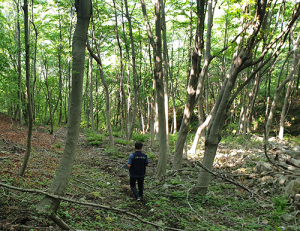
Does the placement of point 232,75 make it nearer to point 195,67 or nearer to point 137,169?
point 195,67

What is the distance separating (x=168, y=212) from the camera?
189 inches

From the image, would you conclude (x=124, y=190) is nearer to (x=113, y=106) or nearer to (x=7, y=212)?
(x=7, y=212)

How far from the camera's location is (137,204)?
5125 mm

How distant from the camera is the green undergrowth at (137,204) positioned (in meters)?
3.71

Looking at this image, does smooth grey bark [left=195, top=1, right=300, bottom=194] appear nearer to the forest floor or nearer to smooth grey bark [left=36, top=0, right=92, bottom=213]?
the forest floor

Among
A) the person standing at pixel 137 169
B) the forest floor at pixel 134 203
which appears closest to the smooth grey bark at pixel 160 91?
the forest floor at pixel 134 203

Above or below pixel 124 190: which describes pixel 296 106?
above

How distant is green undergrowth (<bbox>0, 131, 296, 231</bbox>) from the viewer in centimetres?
371

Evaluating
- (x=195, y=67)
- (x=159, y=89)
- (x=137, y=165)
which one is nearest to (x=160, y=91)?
(x=159, y=89)

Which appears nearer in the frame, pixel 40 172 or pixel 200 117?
pixel 40 172

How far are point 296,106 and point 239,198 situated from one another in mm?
21435

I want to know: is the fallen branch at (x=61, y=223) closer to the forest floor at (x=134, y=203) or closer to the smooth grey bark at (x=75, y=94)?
the forest floor at (x=134, y=203)

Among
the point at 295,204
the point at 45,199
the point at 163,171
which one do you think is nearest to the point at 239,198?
the point at 295,204

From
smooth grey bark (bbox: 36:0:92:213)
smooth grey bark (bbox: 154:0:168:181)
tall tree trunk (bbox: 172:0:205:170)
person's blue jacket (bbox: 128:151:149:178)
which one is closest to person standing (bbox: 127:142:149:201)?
person's blue jacket (bbox: 128:151:149:178)
